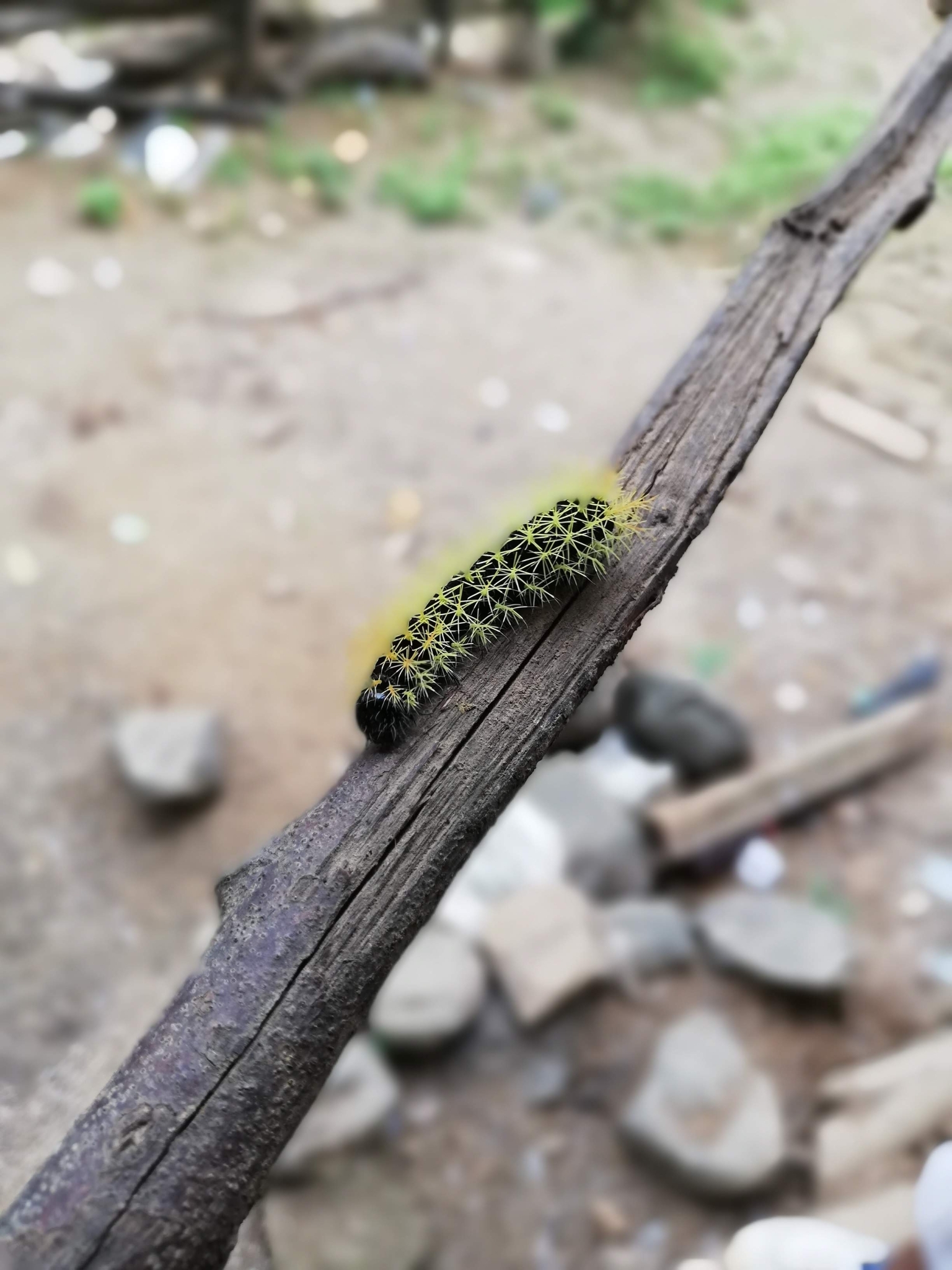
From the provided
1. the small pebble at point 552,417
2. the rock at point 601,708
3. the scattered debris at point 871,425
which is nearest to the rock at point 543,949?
the rock at point 601,708

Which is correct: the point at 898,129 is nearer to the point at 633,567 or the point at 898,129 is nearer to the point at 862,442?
the point at 633,567

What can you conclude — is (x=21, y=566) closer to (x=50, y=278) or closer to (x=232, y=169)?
(x=50, y=278)

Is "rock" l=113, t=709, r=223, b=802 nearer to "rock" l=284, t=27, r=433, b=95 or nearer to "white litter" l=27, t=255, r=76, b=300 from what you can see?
"white litter" l=27, t=255, r=76, b=300

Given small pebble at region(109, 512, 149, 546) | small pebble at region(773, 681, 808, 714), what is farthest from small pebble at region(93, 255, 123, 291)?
small pebble at region(773, 681, 808, 714)

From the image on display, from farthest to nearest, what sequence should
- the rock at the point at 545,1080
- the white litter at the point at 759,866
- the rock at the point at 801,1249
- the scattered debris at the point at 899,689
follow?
the scattered debris at the point at 899,689
the white litter at the point at 759,866
the rock at the point at 545,1080
the rock at the point at 801,1249

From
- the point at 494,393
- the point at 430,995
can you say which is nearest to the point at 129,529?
the point at 494,393

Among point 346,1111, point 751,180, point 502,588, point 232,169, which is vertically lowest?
point 346,1111

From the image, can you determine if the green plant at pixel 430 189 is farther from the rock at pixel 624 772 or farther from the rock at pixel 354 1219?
the rock at pixel 354 1219
